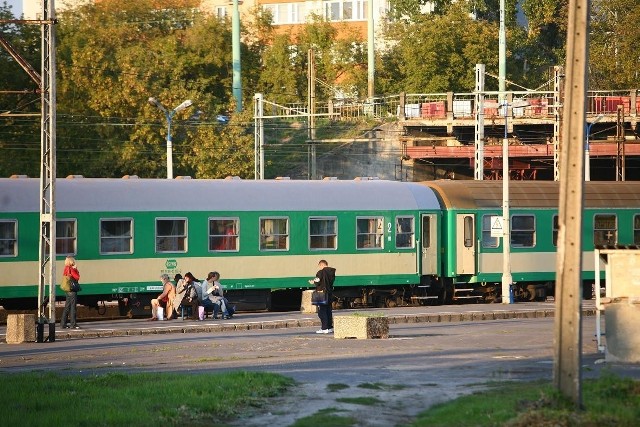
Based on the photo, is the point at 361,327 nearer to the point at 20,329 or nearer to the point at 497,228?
the point at 20,329

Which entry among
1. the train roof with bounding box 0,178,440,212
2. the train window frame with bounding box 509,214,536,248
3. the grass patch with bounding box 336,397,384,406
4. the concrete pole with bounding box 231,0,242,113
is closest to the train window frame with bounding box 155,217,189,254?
the train roof with bounding box 0,178,440,212

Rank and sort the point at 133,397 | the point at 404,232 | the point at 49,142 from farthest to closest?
the point at 404,232 → the point at 49,142 → the point at 133,397

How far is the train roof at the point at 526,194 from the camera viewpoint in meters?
42.5

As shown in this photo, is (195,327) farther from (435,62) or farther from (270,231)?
(435,62)

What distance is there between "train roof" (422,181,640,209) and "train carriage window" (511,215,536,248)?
1.33ft

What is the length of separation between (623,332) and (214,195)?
19.1m

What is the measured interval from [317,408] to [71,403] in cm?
303

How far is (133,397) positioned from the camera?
670 inches

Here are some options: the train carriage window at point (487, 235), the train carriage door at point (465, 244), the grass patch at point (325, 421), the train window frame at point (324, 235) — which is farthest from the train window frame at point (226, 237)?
the grass patch at point (325, 421)

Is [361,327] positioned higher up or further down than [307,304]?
further down

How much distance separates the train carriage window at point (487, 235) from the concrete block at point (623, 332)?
2054 centimetres

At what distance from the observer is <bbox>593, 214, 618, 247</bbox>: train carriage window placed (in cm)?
4381

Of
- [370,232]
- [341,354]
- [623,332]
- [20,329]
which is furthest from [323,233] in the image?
[623,332]

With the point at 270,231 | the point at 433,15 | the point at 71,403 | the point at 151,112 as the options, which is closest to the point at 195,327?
the point at 270,231
